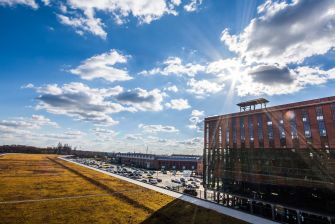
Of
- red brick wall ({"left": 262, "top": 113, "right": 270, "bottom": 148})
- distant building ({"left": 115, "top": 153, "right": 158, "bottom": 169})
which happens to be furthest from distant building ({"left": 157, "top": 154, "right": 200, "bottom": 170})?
red brick wall ({"left": 262, "top": 113, "right": 270, "bottom": 148})

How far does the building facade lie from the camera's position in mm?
34781

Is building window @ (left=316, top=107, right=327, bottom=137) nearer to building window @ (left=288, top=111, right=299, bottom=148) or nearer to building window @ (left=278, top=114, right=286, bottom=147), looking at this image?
building window @ (left=288, top=111, right=299, bottom=148)

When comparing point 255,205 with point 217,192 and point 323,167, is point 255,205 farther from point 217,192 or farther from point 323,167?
point 323,167

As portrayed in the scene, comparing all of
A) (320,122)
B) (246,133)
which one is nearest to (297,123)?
(320,122)

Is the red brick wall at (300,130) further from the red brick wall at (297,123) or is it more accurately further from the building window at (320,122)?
the building window at (320,122)

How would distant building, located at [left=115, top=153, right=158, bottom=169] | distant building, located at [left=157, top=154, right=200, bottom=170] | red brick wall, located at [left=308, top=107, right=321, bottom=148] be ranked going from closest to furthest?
red brick wall, located at [left=308, top=107, right=321, bottom=148]
distant building, located at [left=157, top=154, right=200, bottom=170]
distant building, located at [left=115, top=153, right=158, bottom=169]

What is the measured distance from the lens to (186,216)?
33.9m

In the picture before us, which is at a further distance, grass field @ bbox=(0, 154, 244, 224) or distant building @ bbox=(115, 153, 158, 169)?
distant building @ bbox=(115, 153, 158, 169)

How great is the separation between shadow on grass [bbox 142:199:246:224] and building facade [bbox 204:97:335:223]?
1055 centimetres

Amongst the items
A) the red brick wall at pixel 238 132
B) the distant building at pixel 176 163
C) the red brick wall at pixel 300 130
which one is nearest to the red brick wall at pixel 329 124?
the red brick wall at pixel 300 130

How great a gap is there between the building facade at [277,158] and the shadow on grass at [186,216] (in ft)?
34.6

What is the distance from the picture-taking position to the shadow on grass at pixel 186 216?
31.7 meters

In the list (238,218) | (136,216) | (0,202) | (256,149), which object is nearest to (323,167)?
Answer: (256,149)

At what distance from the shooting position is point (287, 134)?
1634 inches
